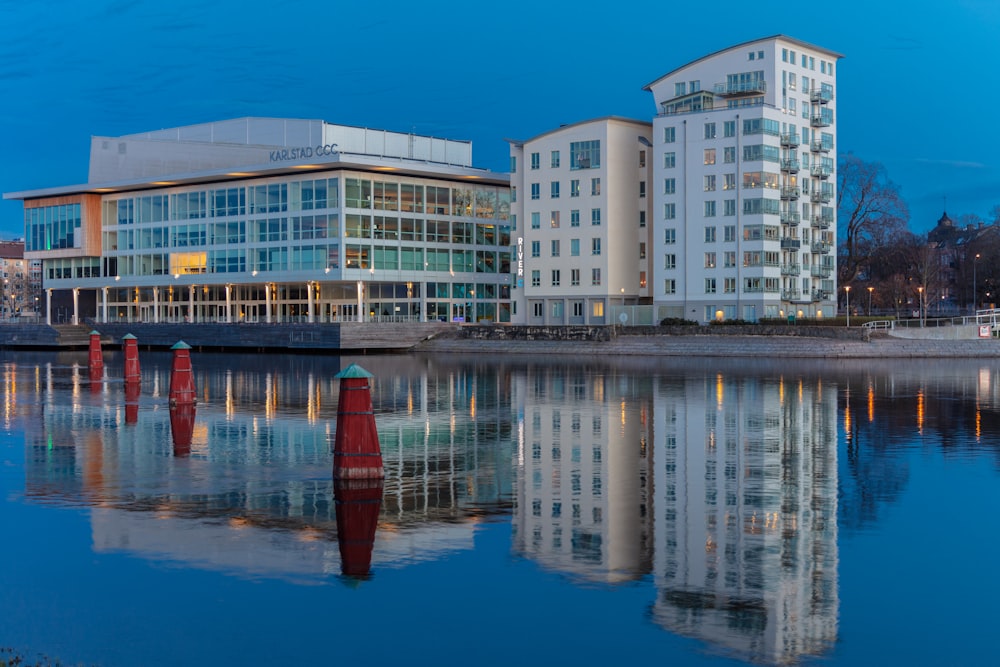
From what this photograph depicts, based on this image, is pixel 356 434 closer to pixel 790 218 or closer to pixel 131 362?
pixel 131 362

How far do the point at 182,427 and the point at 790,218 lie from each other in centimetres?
7109

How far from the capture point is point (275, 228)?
4060 inches

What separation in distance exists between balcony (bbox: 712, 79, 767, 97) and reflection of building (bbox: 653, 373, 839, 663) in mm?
66252

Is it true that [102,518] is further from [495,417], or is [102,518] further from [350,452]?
[495,417]

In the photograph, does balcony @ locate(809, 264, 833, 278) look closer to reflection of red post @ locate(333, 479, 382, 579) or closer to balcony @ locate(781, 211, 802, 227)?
balcony @ locate(781, 211, 802, 227)

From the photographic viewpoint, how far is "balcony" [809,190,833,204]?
306 feet

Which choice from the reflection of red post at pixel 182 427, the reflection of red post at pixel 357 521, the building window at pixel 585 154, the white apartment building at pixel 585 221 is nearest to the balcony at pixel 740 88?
the white apartment building at pixel 585 221

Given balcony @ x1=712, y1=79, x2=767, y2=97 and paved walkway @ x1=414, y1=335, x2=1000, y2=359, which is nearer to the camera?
paved walkway @ x1=414, y1=335, x2=1000, y2=359

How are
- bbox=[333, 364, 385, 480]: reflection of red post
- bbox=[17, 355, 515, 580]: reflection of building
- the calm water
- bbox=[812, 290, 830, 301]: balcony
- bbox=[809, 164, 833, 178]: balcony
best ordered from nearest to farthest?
the calm water < bbox=[17, 355, 515, 580]: reflection of building < bbox=[333, 364, 385, 480]: reflection of red post < bbox=[809, 164, 833, 178]: balcony < bbox=[812, 290, 830, 301]: balcony

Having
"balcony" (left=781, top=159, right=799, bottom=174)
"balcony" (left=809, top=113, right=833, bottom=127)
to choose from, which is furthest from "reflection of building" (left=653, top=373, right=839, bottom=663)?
"balcony" (left=809, top=113, right=833, bottom=127)

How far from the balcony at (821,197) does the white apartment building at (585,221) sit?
46.4 ft

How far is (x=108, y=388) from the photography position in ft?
138

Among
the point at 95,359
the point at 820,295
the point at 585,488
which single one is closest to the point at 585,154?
the point at 820,295

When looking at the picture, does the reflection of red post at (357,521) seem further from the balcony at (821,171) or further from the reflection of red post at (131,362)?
the balcony at (821,171)
